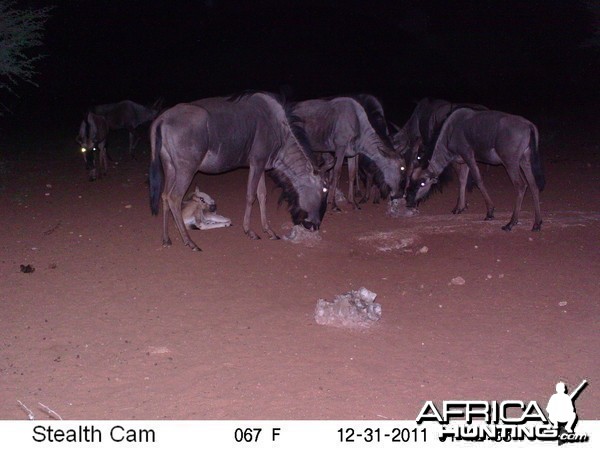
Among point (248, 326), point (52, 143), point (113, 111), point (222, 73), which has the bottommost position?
point (222, 73)

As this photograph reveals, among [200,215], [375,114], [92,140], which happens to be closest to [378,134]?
[375,114]

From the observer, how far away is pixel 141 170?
1427 centimetres

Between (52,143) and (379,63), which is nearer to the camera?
(52,143)

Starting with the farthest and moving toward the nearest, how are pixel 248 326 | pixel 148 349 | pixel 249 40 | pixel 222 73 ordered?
1. pixel 249 40
2. pixel 222 73
3. pixel 248 326
4. pixel 148 349

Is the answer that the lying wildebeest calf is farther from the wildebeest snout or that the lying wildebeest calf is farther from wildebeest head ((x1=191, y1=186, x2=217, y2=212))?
the wildebeest snout

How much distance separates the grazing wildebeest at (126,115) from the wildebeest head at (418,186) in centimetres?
783

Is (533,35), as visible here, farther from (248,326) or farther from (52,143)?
(248,326)

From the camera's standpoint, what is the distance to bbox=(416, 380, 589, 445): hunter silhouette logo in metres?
4.01

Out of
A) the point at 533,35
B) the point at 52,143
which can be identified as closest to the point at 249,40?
the point at 533,35

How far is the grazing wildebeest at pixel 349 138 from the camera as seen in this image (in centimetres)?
1098

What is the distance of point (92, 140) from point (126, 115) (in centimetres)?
274

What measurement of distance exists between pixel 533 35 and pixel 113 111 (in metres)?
35.0

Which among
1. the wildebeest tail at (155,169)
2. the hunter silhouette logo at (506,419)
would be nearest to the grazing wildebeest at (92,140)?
the wildebeest tail at (155,169)

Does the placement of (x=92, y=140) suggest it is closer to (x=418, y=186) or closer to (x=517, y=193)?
(x=418, y=186)
